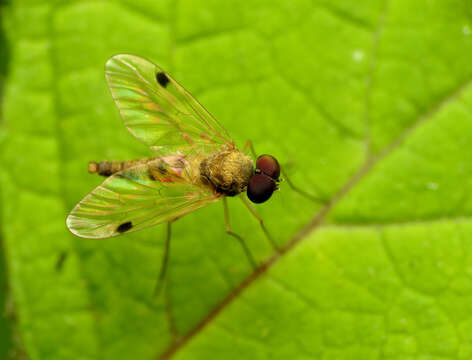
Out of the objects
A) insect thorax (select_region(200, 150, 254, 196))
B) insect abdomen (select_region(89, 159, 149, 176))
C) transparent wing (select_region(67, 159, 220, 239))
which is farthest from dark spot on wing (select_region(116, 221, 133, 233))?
insect thorax (select_region(200, 150, 254, 196))

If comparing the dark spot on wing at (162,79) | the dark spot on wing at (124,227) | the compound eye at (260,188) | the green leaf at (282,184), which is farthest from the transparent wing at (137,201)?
the dark spot on wing at (162,79)

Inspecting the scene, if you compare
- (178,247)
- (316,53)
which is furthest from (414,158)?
(178,247)

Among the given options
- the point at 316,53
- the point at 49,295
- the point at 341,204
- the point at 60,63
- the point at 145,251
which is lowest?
the point at 49,295

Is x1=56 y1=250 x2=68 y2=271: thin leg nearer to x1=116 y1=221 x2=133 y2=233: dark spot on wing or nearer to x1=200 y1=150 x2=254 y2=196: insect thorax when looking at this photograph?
x1=116 y1=221 x2=133 y2=233: dark spot on wing

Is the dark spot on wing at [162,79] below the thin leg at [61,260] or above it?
above

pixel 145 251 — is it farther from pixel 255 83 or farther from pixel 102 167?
pixel 255 83

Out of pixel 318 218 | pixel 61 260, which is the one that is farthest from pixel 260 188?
pixel 61 260

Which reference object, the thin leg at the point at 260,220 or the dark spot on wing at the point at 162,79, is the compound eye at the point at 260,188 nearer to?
the thin leg at the point at 260,220
